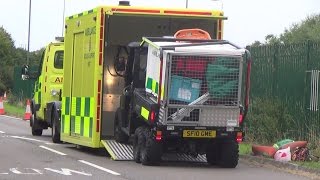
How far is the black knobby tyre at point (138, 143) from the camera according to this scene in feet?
44.2

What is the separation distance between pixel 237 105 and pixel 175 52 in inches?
64.5

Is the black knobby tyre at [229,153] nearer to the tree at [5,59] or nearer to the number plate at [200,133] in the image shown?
the number plate at [200,133]

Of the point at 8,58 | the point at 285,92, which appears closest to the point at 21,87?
the point at 285,92

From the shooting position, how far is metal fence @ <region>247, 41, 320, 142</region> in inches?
667

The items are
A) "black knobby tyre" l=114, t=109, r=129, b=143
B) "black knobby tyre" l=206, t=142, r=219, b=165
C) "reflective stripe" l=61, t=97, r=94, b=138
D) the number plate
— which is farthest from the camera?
"reflective stripe" l=61, t=97, r=94, b=138

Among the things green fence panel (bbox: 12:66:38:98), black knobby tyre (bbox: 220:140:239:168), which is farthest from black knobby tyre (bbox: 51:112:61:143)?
green fence panel (bbox: 12:66:38:98)

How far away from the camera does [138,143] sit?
13.6 meters

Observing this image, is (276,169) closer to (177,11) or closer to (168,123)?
(168,123)

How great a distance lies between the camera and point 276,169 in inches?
547

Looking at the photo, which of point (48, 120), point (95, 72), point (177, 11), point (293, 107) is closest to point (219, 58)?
point (177, 11)

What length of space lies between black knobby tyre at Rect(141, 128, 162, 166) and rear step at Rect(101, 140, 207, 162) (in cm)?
100

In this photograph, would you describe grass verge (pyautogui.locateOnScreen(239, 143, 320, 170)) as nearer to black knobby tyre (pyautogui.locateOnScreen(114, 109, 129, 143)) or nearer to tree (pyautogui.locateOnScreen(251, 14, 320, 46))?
black knobby tyre (pyautogui.locateOnScreen(114, 109, 129, 143))

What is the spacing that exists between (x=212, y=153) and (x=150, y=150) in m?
1.80

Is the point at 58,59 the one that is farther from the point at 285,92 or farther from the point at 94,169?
the point at 94,169
